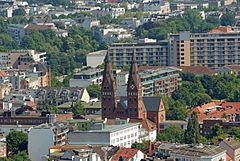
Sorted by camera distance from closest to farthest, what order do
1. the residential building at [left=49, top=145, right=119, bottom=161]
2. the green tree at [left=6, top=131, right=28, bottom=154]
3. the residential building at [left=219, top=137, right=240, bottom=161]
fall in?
1. the residential building at [left=49, top=145, right=119, bottom=161]
2. the residential building at [left=219, top=137, right=240, bottom=161]
3. the green tree at [left=6, top=131, right=28, bottom=154]

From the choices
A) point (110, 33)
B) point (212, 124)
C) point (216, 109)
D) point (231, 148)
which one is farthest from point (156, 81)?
point (110, 33)

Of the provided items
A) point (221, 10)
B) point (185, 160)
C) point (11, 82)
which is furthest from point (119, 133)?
point (221, 10)

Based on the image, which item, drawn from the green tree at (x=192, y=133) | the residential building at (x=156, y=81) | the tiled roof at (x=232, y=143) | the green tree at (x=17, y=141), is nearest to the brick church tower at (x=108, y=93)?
the green tree at (x=192, y=133)

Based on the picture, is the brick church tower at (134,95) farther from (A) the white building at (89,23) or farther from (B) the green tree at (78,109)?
(A) the white building at (89,23)

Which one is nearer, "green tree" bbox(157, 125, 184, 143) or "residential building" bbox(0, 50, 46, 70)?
"green tree" bbox(157, 125, 184, 143)

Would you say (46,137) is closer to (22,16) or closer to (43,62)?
(43,62)

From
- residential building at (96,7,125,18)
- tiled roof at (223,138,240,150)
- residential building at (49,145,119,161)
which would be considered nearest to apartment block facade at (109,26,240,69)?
tiled roof at (223,138,240,150)

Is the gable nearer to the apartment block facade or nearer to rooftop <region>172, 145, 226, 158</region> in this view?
rooftop <region>172, 145, 226, 158</region>
